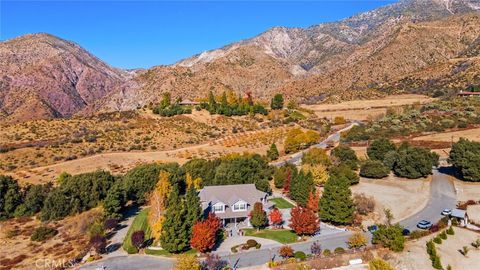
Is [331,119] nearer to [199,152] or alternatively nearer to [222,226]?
[199,152]

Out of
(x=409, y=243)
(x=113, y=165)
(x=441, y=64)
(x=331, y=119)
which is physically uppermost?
(x=441, y=64)

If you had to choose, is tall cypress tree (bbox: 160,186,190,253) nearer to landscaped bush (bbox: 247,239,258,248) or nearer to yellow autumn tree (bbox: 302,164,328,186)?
landscaped bush (bbox: 247,239,258,248)

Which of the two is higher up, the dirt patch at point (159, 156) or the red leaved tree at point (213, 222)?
the dirt patch at point (159, 156)

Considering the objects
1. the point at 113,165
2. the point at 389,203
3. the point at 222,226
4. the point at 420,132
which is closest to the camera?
the point at 222,226

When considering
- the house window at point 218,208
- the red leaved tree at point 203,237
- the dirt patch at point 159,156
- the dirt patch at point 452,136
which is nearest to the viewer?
the red leaved tree at point 203,237

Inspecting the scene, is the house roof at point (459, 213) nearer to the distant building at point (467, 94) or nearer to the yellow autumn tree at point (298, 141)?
the yellow autumn tree at point (298, 141)

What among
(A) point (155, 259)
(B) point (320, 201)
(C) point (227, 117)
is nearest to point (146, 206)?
(A) point (155, 259)

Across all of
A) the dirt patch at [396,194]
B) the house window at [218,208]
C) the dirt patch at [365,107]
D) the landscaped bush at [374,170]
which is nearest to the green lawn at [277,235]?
the house window at [218,208]
